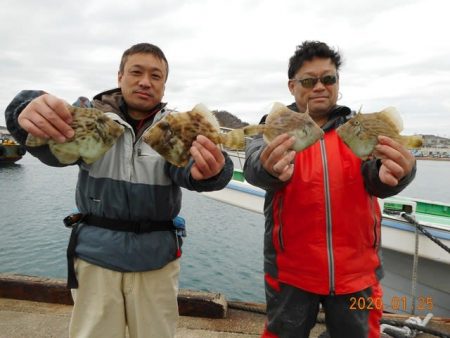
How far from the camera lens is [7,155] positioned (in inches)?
2109

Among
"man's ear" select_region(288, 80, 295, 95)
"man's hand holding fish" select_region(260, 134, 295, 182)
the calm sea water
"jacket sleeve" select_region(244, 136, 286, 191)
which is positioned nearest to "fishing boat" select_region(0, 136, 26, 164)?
the calm sea water

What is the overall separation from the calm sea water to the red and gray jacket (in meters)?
8.77

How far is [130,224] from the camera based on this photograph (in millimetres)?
2816

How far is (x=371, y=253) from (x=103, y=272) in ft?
7.26

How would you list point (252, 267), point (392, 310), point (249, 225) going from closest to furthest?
point (392, 310)
point (252, 267)
point (249, 225)

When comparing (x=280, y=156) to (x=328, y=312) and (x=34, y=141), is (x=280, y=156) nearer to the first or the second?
(x=328, y=312)

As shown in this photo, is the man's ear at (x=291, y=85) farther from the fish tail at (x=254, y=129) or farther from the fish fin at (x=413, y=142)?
the fish fin at (x=413, y=142)

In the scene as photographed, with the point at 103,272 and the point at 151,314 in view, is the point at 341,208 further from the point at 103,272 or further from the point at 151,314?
the point at 103,272

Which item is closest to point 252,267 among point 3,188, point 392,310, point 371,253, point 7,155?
point 392,310

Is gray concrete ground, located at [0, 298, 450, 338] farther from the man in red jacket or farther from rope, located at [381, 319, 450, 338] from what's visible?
the man in red jacket

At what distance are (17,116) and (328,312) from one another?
2.91 metres

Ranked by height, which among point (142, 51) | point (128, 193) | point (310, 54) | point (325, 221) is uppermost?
point (310, 54)

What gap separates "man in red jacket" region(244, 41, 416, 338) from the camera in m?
2.92

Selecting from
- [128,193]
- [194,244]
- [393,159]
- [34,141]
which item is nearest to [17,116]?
[34,141]
